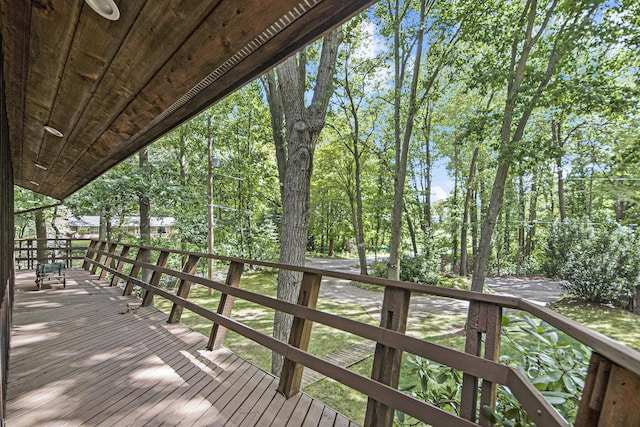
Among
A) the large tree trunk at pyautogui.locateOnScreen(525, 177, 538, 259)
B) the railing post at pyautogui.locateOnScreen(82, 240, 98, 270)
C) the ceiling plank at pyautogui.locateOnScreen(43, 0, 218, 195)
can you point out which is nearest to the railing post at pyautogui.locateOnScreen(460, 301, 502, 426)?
the ceiling plank at pyautogui.locateOnScreen(43, 0, 218, 195)

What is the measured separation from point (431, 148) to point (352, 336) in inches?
485

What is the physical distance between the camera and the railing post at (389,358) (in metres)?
1.51

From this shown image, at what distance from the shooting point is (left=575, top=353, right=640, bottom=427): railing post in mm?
601

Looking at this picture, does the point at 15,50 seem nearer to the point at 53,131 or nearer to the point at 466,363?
the point at 53,131

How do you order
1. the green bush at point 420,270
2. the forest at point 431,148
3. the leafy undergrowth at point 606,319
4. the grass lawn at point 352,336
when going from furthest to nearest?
the green bush at point 420,270
the leafy undergrowth at point 606,319
the forest at point 431,148
the grass lawn at point 352,336

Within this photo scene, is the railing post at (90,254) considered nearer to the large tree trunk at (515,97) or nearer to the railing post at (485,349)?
the railing post at (485,349)

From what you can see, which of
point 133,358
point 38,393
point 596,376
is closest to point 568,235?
point 596,376

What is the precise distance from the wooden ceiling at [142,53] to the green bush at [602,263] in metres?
10.2

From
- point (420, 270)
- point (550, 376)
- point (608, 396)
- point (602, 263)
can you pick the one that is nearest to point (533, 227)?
point (602, 263)

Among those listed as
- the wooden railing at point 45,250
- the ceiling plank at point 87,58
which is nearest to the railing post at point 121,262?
the wooden railing at point 45,250

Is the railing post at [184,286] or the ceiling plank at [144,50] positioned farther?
the railing post at [184,286]

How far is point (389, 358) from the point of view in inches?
59.7

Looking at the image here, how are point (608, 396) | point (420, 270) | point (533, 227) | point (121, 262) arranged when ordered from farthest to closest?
point (533, 227), point (420, 270), point (121, 262), point (608, 396)

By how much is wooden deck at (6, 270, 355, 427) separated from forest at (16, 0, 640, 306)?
6.10ft
